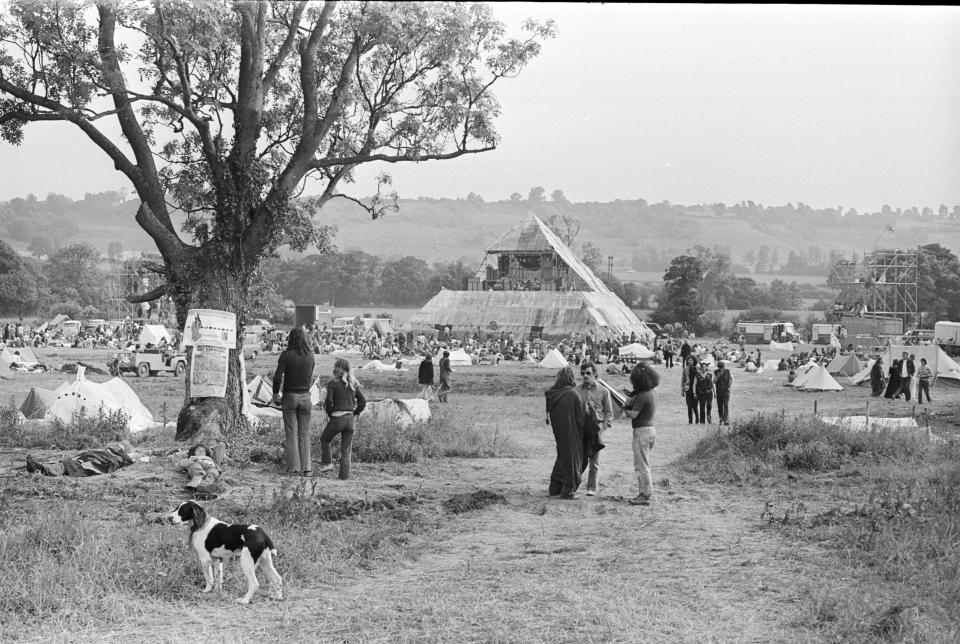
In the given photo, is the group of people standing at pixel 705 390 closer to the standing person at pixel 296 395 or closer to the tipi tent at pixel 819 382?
the standing person at pixel 296 395

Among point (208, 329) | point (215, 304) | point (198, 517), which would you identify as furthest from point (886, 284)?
point (198, 517)

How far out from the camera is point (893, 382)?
82.5 feet

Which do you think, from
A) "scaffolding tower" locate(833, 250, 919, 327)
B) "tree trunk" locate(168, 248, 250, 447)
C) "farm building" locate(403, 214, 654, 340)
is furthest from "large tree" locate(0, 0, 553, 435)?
"scaffolding tower" locate(833, 250, 919, 327)

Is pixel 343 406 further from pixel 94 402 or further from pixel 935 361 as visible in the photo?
pixel 935 361

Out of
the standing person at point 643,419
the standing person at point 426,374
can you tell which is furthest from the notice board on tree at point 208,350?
the standing person at point 426,374

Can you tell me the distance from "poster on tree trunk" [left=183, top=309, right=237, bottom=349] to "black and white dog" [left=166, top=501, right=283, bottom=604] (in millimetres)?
6142

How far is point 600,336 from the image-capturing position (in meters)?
61.0

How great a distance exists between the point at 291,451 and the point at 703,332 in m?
70.4

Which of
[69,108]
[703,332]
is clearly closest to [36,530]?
[69,108]

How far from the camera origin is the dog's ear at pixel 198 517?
20.0ft

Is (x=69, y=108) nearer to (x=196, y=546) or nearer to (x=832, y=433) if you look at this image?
(x=196, y=546)

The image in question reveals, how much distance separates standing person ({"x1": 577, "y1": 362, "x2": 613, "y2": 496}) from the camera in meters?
9.87

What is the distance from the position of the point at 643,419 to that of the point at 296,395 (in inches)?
135

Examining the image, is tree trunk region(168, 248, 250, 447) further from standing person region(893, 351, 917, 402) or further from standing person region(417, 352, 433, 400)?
standing person region(893, 351, 917, 402)
